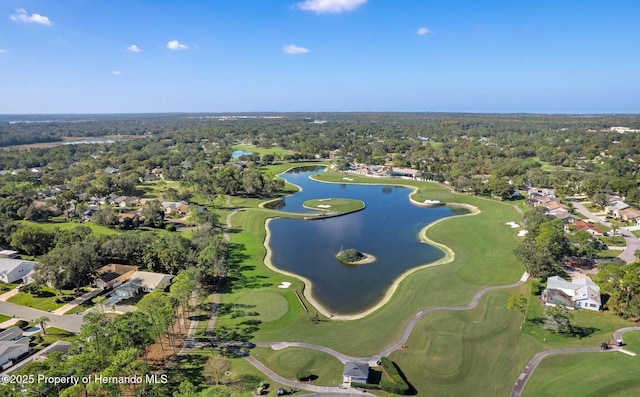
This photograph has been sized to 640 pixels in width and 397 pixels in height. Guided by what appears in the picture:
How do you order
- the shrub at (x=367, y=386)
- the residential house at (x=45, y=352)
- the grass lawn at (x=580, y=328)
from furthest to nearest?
the grass lawn at (x=580, y=328)
the residential house at (x=45, y=352)
the shrub at (x=367, y=386)

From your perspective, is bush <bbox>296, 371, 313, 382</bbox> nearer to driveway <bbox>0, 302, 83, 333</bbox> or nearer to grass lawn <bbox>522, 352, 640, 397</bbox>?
grass lawn <bbox>522, 352, 640, 397</bbox>

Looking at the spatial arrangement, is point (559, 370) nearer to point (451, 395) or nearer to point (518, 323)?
point (518, 323)

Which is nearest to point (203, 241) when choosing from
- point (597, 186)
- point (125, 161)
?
point (597, 186)

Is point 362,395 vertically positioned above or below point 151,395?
below

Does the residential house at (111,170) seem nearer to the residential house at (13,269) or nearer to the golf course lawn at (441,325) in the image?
the residential house at (13,269)

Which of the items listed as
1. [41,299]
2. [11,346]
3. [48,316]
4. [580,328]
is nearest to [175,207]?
[41,299]

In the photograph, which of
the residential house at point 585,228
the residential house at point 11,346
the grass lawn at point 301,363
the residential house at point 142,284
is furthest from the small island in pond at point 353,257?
the residential house at point 11,346
